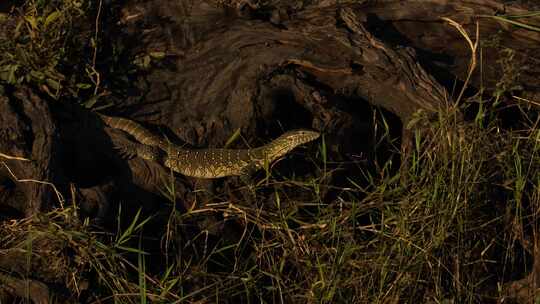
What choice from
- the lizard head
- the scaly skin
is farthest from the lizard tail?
the lizard head

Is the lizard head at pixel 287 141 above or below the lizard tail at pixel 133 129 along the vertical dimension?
below

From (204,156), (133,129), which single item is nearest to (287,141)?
(204,156)

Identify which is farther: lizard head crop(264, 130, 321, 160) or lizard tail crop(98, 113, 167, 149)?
lizard tail crop(98, 113, 167, 149)

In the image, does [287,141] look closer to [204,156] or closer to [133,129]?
[204,156]

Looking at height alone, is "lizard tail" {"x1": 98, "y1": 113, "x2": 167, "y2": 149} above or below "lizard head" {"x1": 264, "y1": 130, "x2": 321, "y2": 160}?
above

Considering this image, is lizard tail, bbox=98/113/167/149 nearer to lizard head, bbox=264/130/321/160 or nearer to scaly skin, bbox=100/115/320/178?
scaly skin, bbox=100/115/320/178

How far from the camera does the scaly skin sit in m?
7.62

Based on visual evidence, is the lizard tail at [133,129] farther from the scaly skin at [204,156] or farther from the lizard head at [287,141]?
the lizard head at [287,141]

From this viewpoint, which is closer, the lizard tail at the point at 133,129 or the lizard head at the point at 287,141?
the lizard head at the point at 287,141

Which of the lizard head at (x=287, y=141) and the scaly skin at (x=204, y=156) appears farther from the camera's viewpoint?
the scaly skin at (x=204, y=156)

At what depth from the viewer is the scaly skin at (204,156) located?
7.62 m

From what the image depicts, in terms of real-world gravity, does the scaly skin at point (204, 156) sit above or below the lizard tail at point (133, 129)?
below

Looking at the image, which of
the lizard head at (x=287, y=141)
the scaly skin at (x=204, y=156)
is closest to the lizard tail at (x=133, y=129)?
the scaly skin at (x=204, y=156)

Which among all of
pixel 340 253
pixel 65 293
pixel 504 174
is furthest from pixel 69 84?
pixel 504 174
